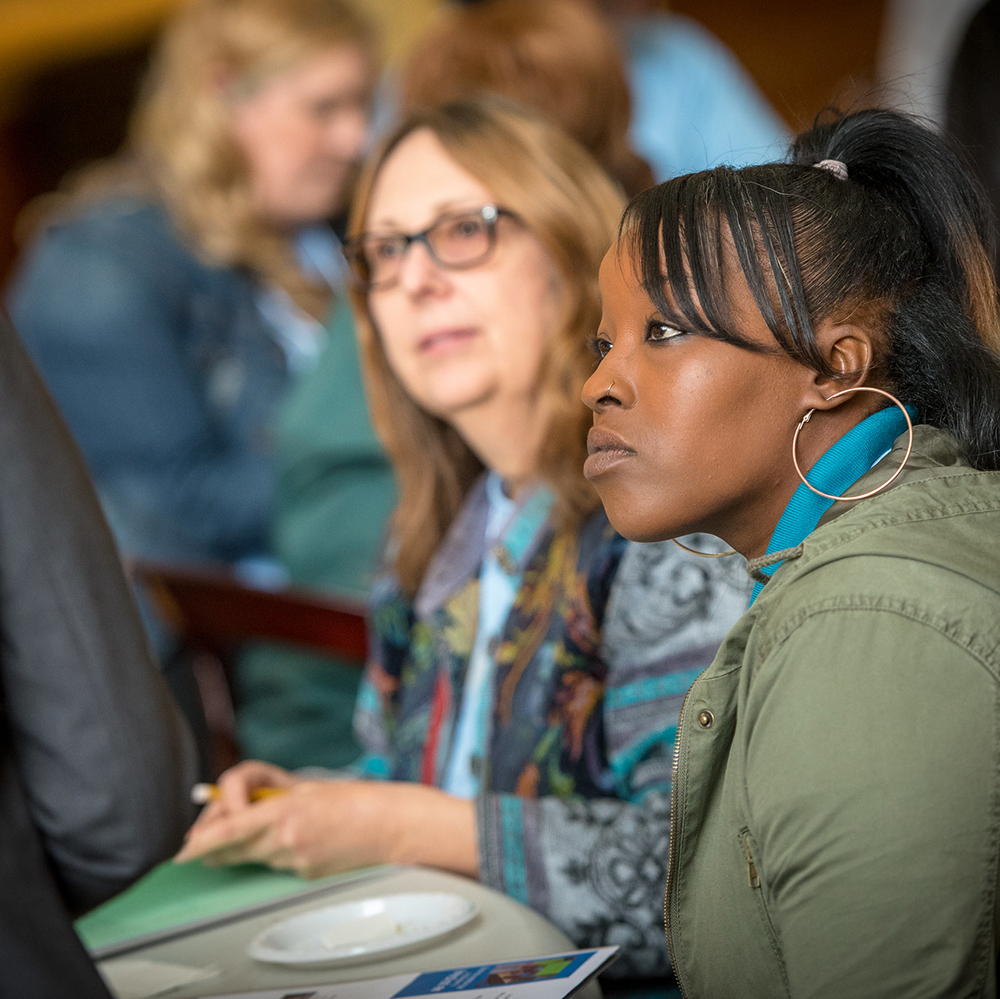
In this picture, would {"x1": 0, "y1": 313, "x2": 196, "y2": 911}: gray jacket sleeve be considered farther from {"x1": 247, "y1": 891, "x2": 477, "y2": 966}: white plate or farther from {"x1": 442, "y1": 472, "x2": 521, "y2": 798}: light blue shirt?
{"x1": 442, "y1": 472, "x2": 521, "y2": 798}: light blue shirt

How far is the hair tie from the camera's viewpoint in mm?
966

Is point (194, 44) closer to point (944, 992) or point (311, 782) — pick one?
point (311, 782)

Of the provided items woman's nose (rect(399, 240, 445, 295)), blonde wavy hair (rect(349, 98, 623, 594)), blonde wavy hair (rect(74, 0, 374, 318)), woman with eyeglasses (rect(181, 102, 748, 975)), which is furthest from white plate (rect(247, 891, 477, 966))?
blonde wavy hair (rect(74, 0, 374, 318))

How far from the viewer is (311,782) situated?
150 cm

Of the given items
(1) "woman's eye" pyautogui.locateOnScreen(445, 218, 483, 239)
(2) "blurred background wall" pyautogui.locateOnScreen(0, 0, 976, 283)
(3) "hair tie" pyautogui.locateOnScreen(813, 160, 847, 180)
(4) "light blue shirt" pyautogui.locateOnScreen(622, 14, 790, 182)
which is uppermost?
(2) "blurred background wall" pyautogui.locateOnScreen(0, 0, 976, 283)

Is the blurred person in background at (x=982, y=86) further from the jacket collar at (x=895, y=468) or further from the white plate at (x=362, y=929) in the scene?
the white plate at (x=362, y=929)

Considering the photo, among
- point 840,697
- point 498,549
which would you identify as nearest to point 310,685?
point 498,549

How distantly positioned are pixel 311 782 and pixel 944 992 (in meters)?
0.91

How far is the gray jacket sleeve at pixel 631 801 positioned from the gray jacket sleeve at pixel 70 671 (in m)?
0.45

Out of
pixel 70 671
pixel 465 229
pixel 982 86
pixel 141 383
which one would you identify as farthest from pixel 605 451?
pixel 141 383

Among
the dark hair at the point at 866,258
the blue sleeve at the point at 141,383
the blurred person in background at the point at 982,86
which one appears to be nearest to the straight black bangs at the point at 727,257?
the dark hair at the point at 866,258

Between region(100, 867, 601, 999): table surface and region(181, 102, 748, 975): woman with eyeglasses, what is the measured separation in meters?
0.05

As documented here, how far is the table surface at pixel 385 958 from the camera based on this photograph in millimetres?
1145

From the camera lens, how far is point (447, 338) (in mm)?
1618
